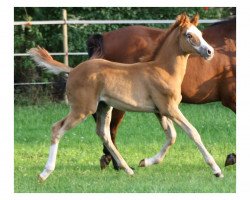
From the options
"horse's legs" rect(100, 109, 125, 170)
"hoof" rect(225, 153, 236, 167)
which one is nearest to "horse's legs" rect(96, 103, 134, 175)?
"horse's legs" rect(100, 109, 125, 170)

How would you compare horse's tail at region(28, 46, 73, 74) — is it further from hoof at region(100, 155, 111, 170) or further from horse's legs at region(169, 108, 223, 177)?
horse's legs at region(169, 108, 223, 177)

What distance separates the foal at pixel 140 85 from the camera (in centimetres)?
841

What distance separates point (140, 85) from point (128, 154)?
1.91 meters

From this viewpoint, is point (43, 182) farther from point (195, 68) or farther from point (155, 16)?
point (155, 16)

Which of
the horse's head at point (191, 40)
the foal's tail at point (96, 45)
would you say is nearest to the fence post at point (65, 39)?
the foal's tail at point (96, 45)

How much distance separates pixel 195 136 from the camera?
8336 mm

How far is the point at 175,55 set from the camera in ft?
28.3

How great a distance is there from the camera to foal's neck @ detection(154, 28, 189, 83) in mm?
8602

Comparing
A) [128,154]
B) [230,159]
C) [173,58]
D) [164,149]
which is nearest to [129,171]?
[164,149]

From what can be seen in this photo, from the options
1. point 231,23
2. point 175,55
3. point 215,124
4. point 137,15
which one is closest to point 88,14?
point 137,15

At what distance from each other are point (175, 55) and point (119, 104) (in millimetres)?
807

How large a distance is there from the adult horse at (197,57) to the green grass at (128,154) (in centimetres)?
71

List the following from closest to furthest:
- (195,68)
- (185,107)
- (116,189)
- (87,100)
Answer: (116,189)
(87,100)
(195,68)
(185,107)

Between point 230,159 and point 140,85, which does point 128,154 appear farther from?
point 140,85
